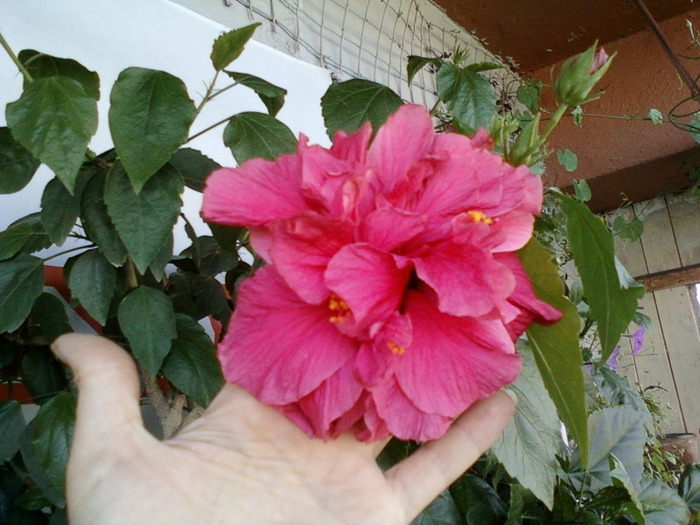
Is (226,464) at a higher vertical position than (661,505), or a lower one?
higher

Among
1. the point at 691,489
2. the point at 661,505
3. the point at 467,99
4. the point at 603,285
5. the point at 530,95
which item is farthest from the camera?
the point at 530,95

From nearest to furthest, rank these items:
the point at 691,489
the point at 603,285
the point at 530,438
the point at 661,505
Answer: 1. the point at 603,285
2. the point at 530,438
3. the point at 661,505
4. the point at 691,489

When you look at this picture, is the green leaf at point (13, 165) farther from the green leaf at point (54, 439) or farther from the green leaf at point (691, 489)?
the green leaf at point (691, 489)

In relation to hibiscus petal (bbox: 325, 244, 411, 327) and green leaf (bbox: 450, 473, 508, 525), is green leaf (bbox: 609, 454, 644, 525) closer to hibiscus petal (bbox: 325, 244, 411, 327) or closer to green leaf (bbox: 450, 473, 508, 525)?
green leaf (bbox: 450, 473, 508, 525)

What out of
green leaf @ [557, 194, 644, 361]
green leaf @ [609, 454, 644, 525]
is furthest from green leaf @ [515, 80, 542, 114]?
green leaf @ [557, 194, 644, 361]

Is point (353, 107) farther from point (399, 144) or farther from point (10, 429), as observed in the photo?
point (10, 429)

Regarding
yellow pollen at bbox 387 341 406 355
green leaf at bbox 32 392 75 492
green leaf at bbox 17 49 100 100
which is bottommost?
green leaf at bbox 32 392 75 492

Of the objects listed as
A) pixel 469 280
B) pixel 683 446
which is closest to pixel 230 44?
pixel 469 280
